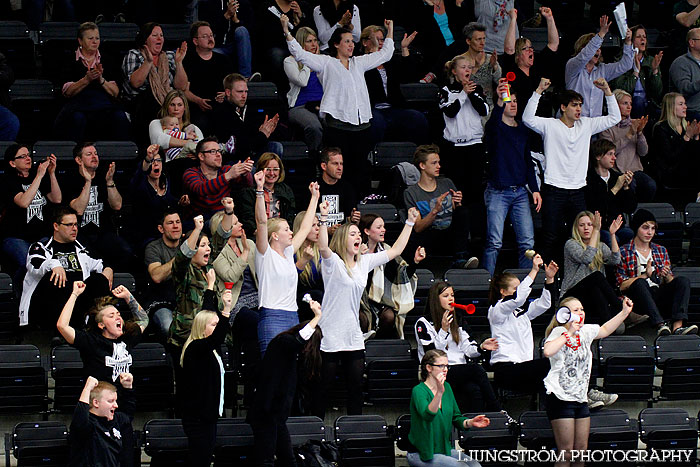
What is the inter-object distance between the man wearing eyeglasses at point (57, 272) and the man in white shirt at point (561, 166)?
4.19 metres

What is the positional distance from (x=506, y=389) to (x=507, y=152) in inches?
100

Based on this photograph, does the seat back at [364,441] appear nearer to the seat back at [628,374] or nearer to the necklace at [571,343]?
the necklace at [571,343]

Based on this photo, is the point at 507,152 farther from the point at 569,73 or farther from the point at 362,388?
the point at 362,388

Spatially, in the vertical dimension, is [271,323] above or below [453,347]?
above

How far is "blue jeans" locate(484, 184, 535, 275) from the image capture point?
13.2m

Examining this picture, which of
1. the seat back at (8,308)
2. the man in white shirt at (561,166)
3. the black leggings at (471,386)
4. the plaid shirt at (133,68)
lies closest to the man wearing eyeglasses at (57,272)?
the seat back at (8,308)

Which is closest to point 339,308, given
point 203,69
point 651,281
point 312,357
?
point 312,357

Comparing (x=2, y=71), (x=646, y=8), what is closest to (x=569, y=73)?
(x=646, y=8)

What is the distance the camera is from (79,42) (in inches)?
529

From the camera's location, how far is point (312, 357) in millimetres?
11062

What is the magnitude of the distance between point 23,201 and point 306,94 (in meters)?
3.23

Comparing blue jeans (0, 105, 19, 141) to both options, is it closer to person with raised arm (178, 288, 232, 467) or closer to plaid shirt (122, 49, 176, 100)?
plaid shirt (122, 49, 176, 100)

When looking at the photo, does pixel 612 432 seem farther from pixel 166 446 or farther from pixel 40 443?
pixel 40 443

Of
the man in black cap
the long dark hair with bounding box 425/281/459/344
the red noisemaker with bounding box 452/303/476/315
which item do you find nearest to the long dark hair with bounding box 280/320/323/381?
the long dark hair with bounding box 425/281/459/344
